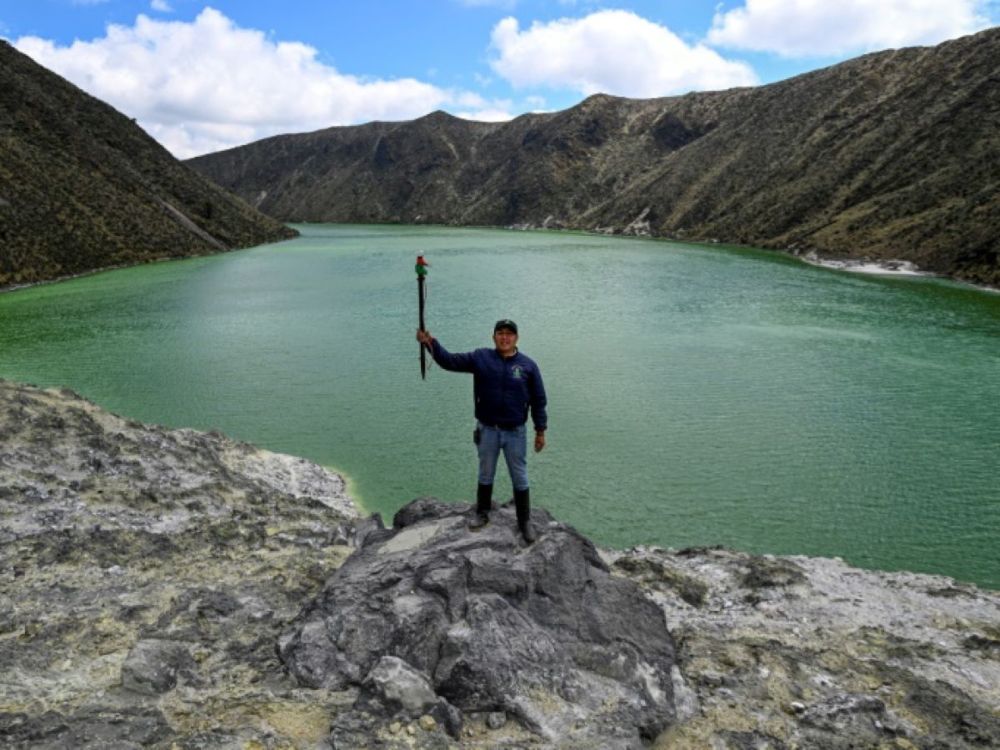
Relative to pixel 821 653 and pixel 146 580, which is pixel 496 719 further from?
pixel 146 580

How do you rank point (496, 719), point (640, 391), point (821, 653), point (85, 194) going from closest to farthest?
point (496, 719) → point (821, 653) → point (640, 391) → point (85, 194)

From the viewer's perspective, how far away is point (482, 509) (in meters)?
8.84

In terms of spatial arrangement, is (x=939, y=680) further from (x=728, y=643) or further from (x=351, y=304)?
(x=351, y=304)

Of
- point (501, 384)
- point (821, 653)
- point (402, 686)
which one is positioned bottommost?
point (821, 653)

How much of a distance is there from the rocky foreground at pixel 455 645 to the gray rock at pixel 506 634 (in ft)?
0.07

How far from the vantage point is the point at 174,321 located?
131ft

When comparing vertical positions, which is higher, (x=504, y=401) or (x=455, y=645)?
(x=504, y=401)

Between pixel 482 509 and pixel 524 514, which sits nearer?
pixel 524 514

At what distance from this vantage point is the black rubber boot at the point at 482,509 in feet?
28.4

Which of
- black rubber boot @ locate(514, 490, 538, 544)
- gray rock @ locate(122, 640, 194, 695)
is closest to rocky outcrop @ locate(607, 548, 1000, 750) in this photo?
black rubber boot @ locate(514, 490, 538, 544)

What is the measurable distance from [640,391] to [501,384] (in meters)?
17.2

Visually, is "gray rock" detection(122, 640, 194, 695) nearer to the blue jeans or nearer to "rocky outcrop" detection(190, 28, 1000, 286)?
the blue jeans

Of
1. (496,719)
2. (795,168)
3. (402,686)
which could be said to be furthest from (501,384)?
(795,168)

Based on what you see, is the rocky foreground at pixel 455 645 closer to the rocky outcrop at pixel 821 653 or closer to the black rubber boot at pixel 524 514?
the rocky outcrop at pixel 821 653
